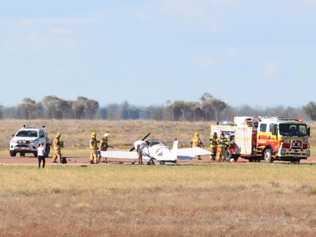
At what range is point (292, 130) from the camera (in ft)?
188

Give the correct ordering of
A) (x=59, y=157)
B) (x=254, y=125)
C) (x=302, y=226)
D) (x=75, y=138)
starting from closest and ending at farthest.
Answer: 1. (x=302, y=226)
2. (x=59, y=157)
3. (x=254, y=125)
4. (x=75, y=138)

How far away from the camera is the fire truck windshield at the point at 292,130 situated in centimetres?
5684

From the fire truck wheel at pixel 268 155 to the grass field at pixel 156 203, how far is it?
10.7 m

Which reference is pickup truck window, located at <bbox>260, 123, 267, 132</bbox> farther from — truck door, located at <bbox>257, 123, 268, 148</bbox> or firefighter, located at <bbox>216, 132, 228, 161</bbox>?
firefighter, located at <bbox>216, 132, 228, 161</bbox>

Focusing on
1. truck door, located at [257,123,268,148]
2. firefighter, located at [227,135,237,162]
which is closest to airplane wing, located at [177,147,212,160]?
firefighter, located at [227,135,237,162]

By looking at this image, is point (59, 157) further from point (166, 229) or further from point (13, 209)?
point (166, 229)

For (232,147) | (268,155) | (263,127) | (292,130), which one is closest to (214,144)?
(232,147)

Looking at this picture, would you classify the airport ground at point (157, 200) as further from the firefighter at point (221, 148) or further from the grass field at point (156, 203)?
the firefighter at point (221, 148)

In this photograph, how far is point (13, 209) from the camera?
28.4m

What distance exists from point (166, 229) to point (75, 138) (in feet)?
266

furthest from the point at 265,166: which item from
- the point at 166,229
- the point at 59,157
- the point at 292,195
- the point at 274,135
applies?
the point at 166,229

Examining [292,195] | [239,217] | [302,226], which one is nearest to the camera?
[302,226]

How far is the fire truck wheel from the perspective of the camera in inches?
2263

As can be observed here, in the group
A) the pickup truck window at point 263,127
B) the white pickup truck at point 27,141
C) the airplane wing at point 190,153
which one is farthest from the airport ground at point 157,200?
the white pickup truck at point 27,141
